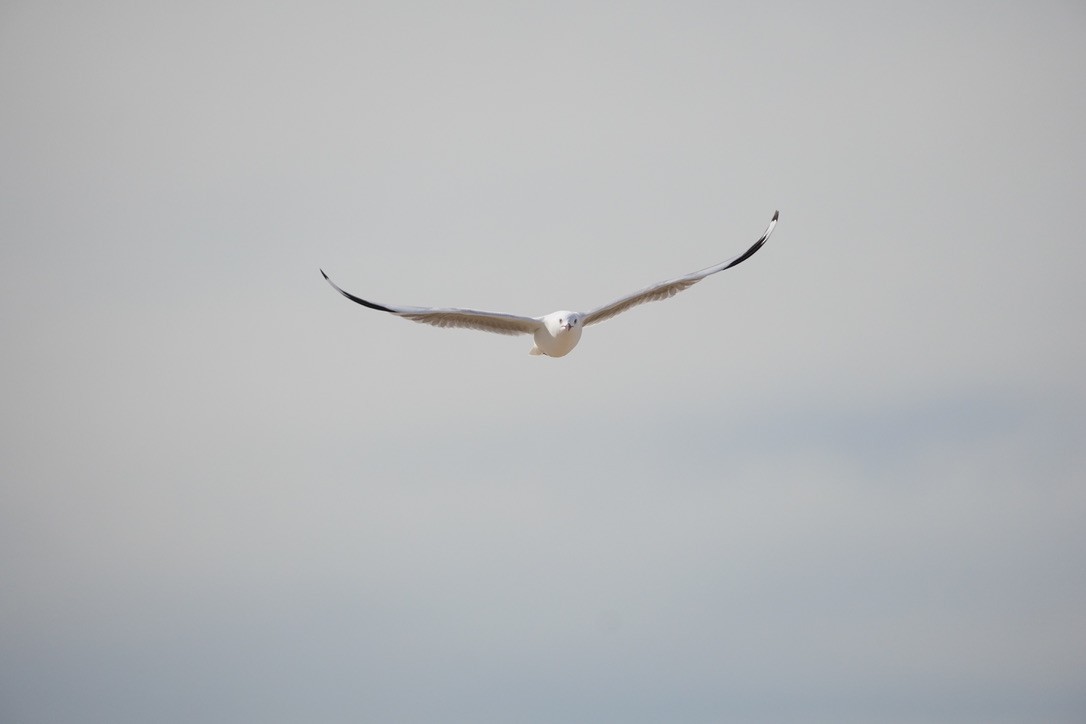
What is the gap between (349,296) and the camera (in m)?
30.4

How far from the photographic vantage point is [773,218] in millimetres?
33219

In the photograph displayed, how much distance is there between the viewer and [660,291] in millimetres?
32844

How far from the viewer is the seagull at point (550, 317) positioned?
30859 millimetres

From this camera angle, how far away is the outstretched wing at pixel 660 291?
32188 mm

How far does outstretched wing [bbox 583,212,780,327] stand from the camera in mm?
32188

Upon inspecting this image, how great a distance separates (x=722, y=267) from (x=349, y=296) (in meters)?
7.87

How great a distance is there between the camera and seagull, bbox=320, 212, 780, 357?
30.9 meters

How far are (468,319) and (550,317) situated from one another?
1744 millimetres

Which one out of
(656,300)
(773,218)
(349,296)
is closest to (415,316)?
(349,296)

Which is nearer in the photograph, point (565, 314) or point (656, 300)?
point (565, 314)

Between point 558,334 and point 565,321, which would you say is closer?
point 565,321

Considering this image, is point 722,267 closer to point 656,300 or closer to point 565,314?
point 656,300

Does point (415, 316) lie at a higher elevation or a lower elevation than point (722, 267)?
lower

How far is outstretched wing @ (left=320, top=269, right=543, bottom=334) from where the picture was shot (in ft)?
101
